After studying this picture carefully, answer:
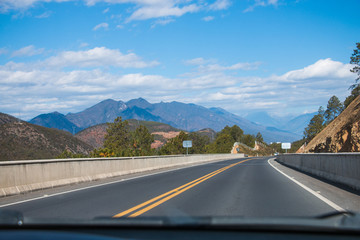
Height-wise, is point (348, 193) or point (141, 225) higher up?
point (141, 225)

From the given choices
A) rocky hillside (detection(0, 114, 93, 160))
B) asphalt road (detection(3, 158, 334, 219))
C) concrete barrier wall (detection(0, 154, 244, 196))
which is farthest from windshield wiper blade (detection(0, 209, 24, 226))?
rocky hillside (detection(0, 114, 93, 160))

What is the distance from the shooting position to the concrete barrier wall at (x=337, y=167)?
1248 centimetres

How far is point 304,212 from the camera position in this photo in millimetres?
8031

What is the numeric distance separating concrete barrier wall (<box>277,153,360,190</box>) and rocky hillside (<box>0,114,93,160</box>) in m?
67.6

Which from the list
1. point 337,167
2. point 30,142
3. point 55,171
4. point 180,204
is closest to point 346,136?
point 337,167

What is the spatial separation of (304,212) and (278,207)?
745 millimetres

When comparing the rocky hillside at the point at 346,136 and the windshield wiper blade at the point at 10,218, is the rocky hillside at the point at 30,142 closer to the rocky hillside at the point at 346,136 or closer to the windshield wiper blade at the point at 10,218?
the rocky hillside at the point at 346,136

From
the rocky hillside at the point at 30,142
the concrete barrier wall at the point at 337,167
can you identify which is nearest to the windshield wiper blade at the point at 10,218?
the concrete barrier wall at the point at 337,167

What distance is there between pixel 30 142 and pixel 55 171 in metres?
80.7

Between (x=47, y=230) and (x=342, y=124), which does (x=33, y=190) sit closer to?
(x=47, y=230)

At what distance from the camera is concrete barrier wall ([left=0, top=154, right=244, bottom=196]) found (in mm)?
11822

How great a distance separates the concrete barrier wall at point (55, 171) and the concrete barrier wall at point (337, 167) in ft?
34.4

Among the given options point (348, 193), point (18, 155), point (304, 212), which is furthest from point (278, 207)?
point (18, 155)

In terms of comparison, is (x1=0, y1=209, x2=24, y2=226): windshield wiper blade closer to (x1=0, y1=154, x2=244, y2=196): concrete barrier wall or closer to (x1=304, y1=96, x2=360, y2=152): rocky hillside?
(x1=0, y1=154, x2=244, y2=196): concrete barrier wall
